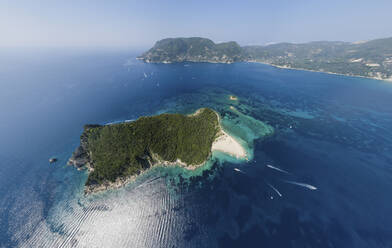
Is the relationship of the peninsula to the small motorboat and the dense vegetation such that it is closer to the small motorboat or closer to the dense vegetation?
the dense vegetation

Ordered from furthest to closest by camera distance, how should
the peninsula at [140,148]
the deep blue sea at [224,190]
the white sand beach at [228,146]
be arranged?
the white sand beach at [228,146] < the peninsula at [140,148] < the deep blue sea at [224,190]

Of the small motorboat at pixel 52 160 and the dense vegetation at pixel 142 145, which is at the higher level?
the dense vegetation at pixel 142 145

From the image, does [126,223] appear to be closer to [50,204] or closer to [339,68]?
[50,204]

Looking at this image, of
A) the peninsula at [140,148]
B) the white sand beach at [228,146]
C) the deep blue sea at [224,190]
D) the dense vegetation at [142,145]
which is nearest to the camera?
the deep blue sea at [224,190]

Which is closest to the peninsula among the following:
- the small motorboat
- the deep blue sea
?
the deep blue sea

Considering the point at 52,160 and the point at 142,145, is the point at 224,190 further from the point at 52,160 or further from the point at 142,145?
the point at 52,160

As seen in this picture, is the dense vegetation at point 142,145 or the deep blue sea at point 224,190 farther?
the dense vegetation at point 142,145

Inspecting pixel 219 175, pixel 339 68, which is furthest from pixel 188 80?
pixel 339 68

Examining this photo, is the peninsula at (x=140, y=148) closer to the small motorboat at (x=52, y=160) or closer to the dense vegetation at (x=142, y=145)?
the dense vegetation at (x=142, y=145)

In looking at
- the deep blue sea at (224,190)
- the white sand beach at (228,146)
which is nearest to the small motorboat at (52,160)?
the deep blue sea at (224,190)
